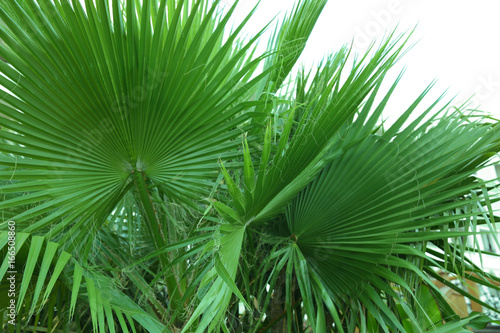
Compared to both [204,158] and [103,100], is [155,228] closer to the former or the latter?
[204,158]

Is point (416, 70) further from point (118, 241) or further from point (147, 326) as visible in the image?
point (147, 326)

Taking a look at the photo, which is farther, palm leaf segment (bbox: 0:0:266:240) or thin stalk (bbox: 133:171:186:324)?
thin stalk (bbox: 133:171:186:324)

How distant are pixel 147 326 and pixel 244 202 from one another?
445 mm

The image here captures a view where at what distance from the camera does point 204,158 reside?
1.07 meters

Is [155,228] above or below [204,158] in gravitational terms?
below

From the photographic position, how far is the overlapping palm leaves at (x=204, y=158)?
83 cm

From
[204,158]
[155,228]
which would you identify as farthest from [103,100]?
[155,228]

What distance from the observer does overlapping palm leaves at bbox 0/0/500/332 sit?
2.72 feet

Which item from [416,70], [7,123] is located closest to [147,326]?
[7,123]

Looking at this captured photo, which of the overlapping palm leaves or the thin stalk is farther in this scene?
the thin stalk

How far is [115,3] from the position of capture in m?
0.82

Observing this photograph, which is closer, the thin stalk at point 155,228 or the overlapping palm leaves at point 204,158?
the overlapping palm leaves at point 204,158

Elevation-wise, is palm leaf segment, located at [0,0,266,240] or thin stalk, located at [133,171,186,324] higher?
palm leaf segment, located at [0,0,266,240]

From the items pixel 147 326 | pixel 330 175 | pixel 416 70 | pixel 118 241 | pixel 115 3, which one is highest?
pixel 416 70
